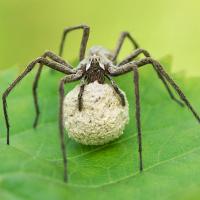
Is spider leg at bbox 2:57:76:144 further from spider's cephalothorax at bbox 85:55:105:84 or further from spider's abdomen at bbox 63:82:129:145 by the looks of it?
spider's abdomen at bbox 63:82:129:145

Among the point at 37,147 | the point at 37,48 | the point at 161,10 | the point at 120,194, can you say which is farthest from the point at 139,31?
the point at 120,194

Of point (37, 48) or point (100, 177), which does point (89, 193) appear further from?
point (37, 48)

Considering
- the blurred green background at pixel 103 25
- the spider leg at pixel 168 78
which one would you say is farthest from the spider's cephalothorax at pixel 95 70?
the blurred green background at pixel 103 25

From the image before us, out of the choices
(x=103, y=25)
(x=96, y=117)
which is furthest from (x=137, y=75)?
(x=103, y=25)

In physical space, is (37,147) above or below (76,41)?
below

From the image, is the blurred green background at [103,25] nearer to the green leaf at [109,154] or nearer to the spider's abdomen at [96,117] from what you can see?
the green leaf at [109,154]

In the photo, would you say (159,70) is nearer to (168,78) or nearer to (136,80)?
(168,78)

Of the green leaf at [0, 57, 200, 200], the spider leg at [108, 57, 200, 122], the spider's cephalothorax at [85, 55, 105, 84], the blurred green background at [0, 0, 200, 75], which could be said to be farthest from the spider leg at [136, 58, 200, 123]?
the blurred green background at [0, 0, 200, 75]
